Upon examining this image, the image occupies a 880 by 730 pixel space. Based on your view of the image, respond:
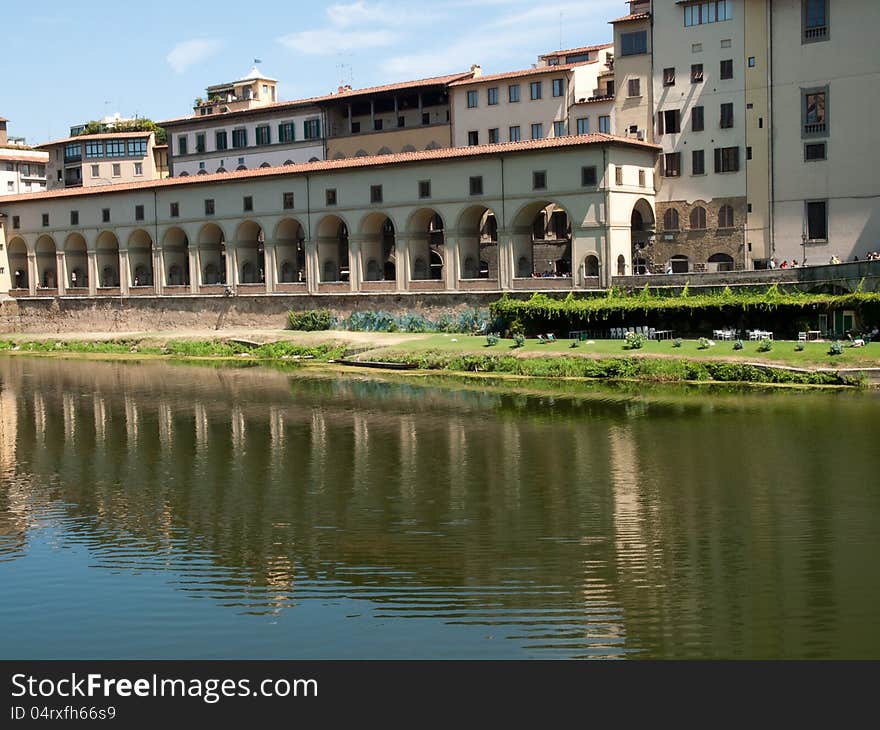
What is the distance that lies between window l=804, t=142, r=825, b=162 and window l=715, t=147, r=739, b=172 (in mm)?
3529

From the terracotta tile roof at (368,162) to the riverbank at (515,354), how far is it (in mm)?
9583

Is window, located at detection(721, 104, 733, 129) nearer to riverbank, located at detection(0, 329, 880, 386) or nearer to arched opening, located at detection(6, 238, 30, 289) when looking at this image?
riverbank, located at detection(0, 329, 880, 386)

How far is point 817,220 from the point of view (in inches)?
2271

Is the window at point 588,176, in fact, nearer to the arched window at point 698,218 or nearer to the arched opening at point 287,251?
the arched window at point 698,218

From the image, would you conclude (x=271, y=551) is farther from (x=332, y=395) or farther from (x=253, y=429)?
(x=332, y=395)

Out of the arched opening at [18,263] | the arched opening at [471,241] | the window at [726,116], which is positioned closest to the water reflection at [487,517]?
the window at [726,116]

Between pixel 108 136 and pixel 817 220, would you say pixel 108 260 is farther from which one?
→ pixel 817 220

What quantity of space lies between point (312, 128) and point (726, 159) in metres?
32.8

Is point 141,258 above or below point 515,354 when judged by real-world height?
above

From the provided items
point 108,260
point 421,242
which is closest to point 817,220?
point 421,242

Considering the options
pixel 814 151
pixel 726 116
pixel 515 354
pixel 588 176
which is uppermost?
pixel 726 116

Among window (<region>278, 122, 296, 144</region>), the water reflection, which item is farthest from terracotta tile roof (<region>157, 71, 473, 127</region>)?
the water reflection

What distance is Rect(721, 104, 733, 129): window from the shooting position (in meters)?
59.7
